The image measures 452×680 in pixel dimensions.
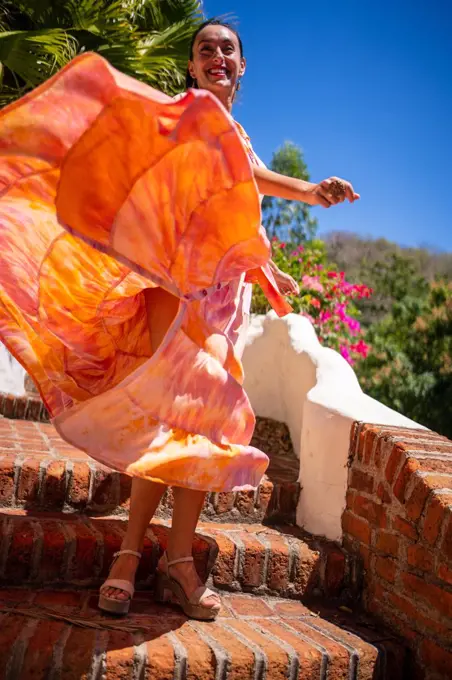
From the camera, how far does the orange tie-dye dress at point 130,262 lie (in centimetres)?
150

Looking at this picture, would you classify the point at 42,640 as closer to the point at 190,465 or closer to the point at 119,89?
the point at 190,465

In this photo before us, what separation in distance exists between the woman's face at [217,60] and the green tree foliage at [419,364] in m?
9.58

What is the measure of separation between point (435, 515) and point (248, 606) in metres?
0.67

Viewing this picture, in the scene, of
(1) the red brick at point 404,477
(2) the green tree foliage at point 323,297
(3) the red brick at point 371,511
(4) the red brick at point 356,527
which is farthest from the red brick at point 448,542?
(2) the green tree foliage at point 323,297

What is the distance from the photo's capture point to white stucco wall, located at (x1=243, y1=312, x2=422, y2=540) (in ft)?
8.49

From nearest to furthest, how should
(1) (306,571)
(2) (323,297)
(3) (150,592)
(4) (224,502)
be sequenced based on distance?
(3) (150,592) < (1) (306,571) < (4) (224,502) < (2) (323,297)

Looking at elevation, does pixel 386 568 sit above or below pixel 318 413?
below

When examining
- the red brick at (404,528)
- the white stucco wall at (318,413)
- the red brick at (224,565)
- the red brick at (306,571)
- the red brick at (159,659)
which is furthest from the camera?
the white stucco wall at (318,413)

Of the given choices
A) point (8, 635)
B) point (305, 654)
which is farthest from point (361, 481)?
point (8, 635)

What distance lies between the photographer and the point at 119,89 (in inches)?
57.0

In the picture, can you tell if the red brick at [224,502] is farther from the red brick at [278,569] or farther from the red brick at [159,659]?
the red brick at [159,659]

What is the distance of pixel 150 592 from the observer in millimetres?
2094

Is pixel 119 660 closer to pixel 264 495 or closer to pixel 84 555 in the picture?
pixel 84 555

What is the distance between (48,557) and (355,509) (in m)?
1.11
